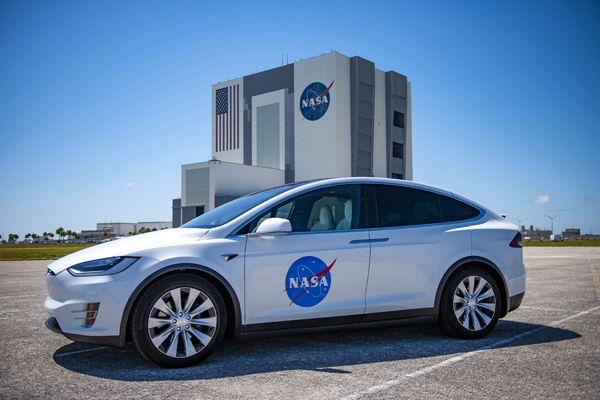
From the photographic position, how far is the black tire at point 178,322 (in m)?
4.16

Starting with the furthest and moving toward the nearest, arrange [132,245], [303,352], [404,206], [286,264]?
[404,206] → [303,352] → [286,264] → [132,245]

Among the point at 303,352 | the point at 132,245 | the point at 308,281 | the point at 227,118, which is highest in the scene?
the point at 227,118

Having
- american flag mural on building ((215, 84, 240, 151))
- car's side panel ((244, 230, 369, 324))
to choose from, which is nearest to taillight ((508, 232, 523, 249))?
car's side panel ((244, 230, 369, 324))

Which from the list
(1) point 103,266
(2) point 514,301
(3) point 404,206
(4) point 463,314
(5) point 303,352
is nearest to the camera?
(1) point 103,266

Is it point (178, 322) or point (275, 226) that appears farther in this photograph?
point (275, 226)

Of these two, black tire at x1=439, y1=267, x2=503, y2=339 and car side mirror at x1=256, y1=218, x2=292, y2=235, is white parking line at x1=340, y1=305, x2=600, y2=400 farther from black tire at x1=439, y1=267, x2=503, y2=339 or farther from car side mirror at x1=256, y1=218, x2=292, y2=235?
car side mirror at x1=256, y1=218, x2=292, y2=235

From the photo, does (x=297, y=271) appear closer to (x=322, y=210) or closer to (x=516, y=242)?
(x=322, y=210)

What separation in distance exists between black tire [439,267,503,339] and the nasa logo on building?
196 ft

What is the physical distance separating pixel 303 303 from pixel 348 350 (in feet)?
2.17

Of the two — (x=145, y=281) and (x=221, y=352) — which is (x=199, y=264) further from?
(x=221, y=352)

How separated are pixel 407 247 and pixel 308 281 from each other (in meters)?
1.12

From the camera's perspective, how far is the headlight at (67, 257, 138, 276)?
4.19 m

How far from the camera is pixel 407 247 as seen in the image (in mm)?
5160

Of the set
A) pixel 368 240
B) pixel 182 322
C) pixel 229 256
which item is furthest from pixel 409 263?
pixel 182 322
